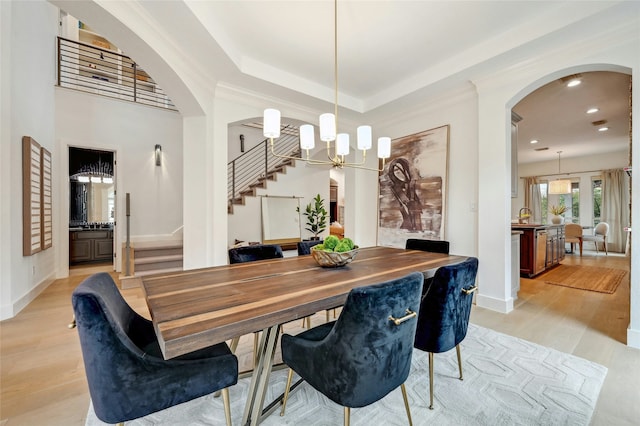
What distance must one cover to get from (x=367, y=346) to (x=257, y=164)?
6.85m

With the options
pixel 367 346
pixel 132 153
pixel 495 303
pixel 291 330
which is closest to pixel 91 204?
pixel 132 153

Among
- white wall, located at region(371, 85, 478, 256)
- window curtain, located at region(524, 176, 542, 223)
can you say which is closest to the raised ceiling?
white wall, located at region(371, 85, 478, 256)

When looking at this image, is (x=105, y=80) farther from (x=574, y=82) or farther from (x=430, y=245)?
(x=574, y=82)

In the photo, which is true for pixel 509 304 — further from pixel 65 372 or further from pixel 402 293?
pixel 65 372

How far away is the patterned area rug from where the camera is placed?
1570mm

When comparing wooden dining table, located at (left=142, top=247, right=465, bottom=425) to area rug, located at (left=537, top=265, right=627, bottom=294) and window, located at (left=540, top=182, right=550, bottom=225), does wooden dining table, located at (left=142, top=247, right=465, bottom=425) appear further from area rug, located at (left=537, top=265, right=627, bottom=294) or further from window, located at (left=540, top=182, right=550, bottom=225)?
window, located at (left=540, top=182, right=550, bottom=225)

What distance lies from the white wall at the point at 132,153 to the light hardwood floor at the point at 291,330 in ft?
5.81

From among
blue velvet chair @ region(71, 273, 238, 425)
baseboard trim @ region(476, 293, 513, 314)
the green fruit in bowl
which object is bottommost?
baseboard trim @ region(476, 293, 513, 314)

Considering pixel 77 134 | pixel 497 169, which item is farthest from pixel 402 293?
pixel 77 134

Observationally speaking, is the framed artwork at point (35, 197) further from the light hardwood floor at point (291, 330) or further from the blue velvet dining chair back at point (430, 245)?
the blue velvet dining chair back at point (430, 245)

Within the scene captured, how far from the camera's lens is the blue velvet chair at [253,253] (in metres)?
2.37

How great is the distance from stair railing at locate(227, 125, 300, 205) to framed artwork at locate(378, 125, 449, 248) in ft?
10.5

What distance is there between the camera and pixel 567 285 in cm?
430

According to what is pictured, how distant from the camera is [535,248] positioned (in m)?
4.74
